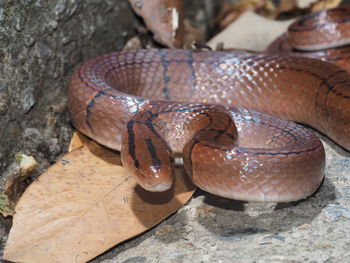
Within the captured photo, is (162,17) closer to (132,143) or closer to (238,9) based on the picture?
(132,143)

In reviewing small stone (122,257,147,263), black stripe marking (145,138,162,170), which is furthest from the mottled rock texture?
small stone (122,257,147,263)

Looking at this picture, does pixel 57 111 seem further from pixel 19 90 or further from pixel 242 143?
pixel 242 143

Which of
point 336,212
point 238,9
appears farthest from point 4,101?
point 238,9

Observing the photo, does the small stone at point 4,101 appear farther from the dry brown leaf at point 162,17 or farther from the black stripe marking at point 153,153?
the dry brown leaf at point 162,17

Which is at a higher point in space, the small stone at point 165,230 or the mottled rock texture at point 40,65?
the mottled rock texture at point 40,65

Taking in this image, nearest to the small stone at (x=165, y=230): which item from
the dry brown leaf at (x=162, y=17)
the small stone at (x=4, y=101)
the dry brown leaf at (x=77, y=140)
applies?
the dry brown leaf at (x=77, y=140)

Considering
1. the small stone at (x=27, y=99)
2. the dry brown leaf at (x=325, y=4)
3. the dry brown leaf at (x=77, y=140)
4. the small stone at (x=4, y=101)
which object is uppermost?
the small stone at (x=4, y=101)
